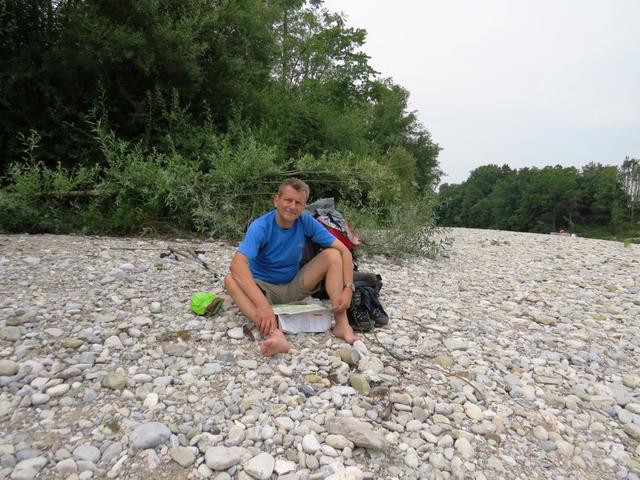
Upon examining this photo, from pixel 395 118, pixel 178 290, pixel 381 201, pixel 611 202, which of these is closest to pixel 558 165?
pixel 611 202

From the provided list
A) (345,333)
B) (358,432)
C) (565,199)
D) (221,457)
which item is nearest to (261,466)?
(221,457)

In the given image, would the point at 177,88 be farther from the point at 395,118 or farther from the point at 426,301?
the point at 395,118

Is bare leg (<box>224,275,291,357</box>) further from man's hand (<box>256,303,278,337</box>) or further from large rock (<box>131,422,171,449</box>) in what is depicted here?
large rock (<box>131,422,171,449</box>)

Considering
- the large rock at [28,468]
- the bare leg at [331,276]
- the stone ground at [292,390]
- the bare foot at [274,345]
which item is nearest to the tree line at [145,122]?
the stone ground at [292,390]

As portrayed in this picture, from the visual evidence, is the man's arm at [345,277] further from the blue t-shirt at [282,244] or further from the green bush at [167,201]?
the green bush at [167,201]

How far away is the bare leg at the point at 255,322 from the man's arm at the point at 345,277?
54 centimetres

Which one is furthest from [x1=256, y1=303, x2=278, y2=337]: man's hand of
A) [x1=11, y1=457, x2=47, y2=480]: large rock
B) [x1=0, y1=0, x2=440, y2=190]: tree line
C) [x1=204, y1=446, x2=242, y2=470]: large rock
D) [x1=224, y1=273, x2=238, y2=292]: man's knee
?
[x1=0, y1=0, x2=440, y2=190]: tree line

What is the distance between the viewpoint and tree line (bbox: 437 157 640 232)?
205ft

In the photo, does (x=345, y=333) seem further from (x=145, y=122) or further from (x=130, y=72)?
(x=130, y=72)

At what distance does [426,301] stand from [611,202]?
7074 centimetres

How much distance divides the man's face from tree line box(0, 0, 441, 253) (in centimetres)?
344

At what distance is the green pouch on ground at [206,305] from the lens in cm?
365

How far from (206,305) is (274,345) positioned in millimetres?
913

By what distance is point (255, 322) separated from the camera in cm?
326
